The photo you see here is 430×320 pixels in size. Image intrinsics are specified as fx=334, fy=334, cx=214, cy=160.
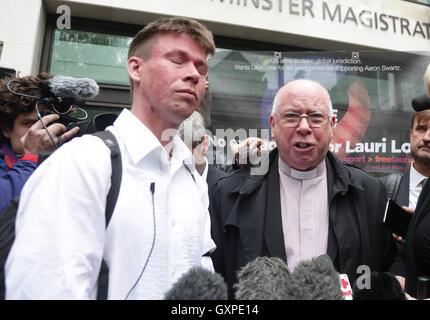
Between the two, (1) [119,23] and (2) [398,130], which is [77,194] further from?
(1) [119,23]

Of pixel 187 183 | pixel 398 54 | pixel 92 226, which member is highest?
pixel 398 54

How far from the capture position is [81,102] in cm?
159

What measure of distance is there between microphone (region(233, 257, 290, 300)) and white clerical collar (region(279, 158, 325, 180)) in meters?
1.17

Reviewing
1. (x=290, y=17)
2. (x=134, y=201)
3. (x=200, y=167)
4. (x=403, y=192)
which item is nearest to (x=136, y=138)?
(x=134, y=201)

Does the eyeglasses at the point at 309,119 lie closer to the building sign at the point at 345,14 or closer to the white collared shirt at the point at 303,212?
the white collared shirt at the point at 303,212

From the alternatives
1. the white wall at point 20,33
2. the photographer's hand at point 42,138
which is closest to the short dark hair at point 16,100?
the photographer's hand at point 42,138

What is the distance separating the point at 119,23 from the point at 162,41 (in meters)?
3.80

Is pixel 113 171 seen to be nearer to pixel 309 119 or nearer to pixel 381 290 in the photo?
pixel 381 290

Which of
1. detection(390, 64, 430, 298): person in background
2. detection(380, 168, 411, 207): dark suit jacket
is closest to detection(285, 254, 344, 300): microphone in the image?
detection(390, 64, 430, 298): person in background

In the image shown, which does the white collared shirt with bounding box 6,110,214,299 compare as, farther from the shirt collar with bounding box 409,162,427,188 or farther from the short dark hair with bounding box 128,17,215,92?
the shirt collar with bounding box 409,162,427,188

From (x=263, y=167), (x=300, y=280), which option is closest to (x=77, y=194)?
(x=300, y=280)

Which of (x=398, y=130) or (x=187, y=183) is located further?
(x=398, y=130)

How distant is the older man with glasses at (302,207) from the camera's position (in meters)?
1.60
